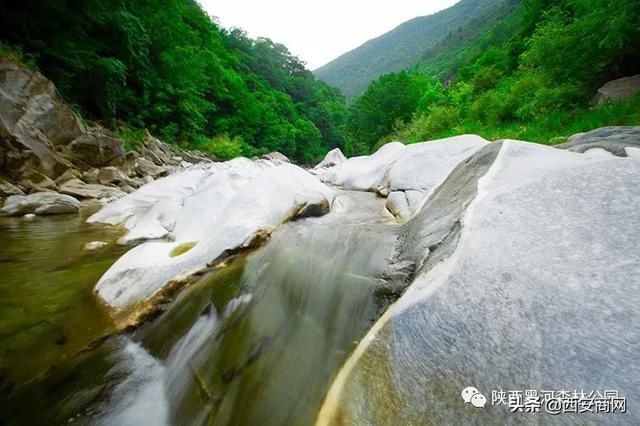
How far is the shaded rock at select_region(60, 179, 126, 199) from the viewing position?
26.4 feet

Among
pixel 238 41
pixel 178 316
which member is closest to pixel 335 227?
pixel 178 316

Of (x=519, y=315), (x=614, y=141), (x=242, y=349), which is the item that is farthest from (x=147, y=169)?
(x=614, y=141)

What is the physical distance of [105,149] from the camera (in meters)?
9.68

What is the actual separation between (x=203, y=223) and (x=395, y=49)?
12034 cm

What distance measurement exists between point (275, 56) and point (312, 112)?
43.5ft

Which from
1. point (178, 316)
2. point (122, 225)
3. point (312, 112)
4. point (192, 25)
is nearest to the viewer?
point (178, 316)

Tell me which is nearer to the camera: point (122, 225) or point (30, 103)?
point (122, 225)

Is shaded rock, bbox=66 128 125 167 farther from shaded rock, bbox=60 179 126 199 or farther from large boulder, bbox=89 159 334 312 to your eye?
large boulder, bbox=89 159 334 312

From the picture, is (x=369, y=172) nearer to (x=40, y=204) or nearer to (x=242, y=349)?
(x=242, y=349)

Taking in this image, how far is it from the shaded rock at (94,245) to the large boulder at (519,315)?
4594 millimetres

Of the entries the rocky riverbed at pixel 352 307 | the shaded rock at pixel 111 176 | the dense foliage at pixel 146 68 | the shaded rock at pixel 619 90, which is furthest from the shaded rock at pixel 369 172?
the dense foliage at pixel 146 68

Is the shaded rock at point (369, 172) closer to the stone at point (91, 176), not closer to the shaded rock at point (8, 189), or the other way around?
the stone at point (91, 176)

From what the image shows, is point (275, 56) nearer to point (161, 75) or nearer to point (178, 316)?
point (161, 75)

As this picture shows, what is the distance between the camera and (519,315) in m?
1.33
